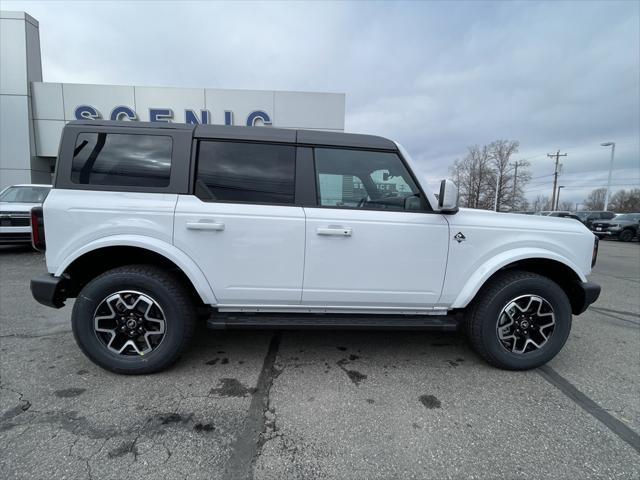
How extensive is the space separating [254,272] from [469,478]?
192cm

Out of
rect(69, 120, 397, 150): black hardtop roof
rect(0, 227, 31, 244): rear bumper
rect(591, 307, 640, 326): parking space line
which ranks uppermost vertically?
rect(69, 120, 397, 150): black hardtop roof

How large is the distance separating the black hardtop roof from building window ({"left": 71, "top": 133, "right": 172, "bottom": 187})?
0.12 meters

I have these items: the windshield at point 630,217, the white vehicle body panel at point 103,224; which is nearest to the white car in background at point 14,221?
the white vehicle body panel at point 103,224

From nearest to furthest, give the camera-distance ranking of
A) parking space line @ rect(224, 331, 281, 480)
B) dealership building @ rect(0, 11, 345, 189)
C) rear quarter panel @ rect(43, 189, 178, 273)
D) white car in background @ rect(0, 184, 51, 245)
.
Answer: parking space line @ rect(224, 331, 281, 480) → rear quarter panel @ rect(43, 189, 178, 273) → white car in background @ rect(0, 184, 51, 245) → dealership building @ rect(0, 11, 345, 189)

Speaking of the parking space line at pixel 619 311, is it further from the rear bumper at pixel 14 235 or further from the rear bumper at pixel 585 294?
the rear bumper at pixel 14 235

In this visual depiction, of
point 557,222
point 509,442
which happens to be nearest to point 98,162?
point 509,442

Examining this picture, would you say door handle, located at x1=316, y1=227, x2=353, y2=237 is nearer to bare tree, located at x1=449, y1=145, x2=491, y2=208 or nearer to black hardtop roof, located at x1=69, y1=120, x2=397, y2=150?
black hardtop roof, located at x1=69, y1=120, x2=397, y2=150

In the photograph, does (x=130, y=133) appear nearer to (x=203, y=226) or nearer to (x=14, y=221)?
(x=203, y=226)

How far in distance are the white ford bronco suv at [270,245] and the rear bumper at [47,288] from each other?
1cm

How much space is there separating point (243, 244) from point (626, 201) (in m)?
71.2

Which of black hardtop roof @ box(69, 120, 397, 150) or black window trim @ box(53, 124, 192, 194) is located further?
black hardtop roof @ box(69, 120, 397, 150)

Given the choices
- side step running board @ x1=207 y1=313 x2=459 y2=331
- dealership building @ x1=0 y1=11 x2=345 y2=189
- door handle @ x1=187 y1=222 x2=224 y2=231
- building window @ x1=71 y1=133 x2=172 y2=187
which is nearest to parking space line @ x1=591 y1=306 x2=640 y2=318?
side step running board @ x1=207 y1=313 x2=459 y2=331

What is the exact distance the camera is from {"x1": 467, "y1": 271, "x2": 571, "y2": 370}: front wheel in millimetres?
2666

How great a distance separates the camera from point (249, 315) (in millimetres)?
2631
